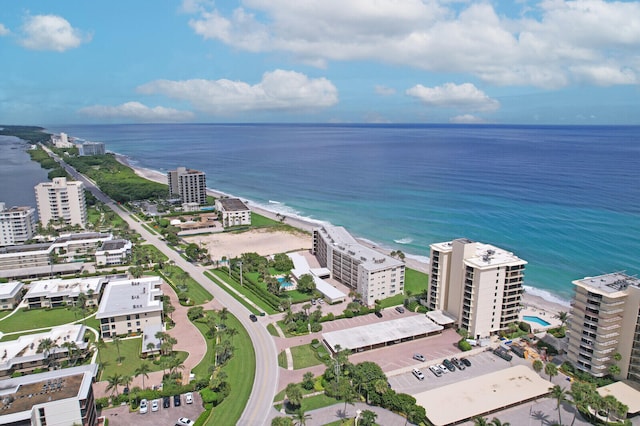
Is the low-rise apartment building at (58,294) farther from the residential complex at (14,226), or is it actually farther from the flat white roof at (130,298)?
the residential complex at (14,226)

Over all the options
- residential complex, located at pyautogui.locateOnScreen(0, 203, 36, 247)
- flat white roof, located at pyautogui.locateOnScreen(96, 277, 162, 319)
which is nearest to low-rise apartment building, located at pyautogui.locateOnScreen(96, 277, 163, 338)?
flat white roof, located at pyautogui.locateOnScreen(96, 277, 162, 319)

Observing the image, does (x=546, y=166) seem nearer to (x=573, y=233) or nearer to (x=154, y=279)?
(x=573, y=233)

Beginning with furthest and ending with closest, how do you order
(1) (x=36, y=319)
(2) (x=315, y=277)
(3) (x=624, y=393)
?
1. (2) (x=315, y=277)
2. (1) (x=36, y=319)
3. (3) (x=624, y=393)

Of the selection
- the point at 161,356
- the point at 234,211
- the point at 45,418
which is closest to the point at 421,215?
the point at 234,211

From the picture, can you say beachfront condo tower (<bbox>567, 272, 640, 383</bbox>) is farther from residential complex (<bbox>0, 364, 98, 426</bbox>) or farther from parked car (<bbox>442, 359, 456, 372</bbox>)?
residential complex (<bbox>0, 364, 98, 426</bbox>)

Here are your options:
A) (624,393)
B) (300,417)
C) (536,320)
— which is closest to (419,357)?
(300,417)

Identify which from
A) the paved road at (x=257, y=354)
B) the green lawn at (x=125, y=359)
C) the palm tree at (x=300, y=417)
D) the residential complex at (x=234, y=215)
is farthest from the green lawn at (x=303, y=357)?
the residential complex at (x=234, y=215)

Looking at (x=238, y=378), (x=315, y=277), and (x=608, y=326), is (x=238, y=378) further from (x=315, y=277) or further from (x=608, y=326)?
(x=608, y=326)
